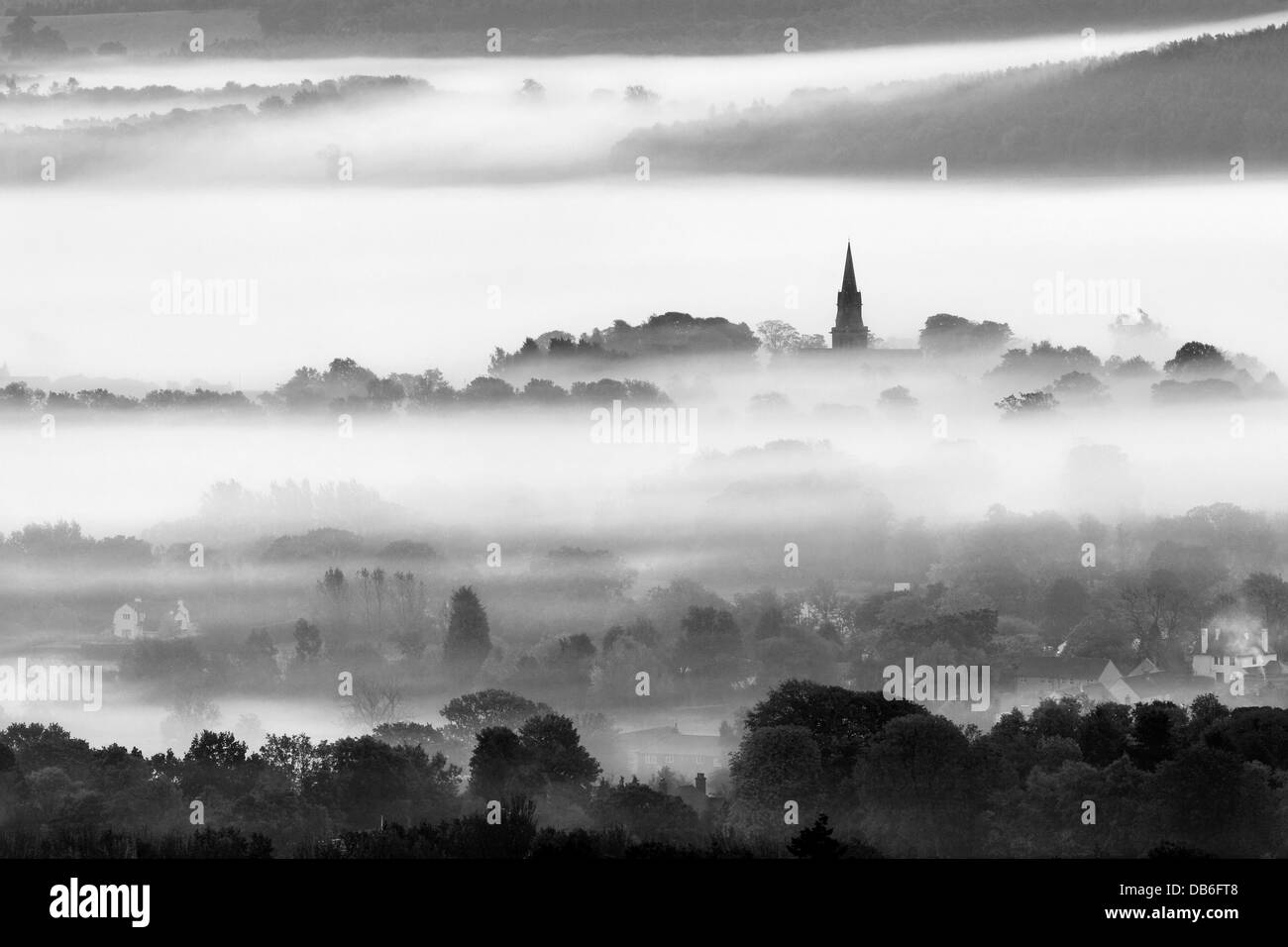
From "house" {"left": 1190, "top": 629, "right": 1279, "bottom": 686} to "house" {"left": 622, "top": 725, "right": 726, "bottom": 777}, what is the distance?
42.9 feet

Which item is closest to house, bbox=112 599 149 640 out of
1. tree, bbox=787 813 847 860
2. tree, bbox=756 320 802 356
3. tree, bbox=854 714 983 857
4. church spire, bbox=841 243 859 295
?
tree, bbox=756 320 802 356

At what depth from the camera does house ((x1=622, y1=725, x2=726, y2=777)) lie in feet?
157

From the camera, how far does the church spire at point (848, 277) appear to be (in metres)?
54.9

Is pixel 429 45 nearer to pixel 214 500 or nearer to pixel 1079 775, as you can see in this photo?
pixel 214 500

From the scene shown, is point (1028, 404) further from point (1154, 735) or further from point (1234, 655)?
point (1154, 735)

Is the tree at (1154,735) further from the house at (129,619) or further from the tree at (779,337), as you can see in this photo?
the house at (129,619)

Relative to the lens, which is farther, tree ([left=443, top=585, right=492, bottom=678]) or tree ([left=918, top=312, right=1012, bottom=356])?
tree ([left=918, top=312, right=1012, bottom=356])

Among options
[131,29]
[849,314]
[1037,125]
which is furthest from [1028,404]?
[131,29]

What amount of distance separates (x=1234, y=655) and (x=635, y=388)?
52.5 ft

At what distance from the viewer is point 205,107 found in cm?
5462

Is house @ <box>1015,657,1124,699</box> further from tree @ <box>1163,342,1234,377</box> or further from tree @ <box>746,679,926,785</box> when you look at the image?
tree @ <box>1163,342,1234,377</box>

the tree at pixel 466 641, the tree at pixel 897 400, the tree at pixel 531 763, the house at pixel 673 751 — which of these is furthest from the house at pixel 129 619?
the tree at pixel 897 400

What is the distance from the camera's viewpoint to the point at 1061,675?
180 ft
